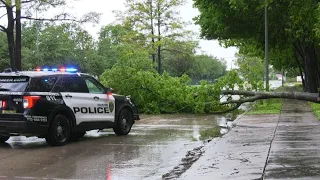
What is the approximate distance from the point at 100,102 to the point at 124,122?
1.33 m

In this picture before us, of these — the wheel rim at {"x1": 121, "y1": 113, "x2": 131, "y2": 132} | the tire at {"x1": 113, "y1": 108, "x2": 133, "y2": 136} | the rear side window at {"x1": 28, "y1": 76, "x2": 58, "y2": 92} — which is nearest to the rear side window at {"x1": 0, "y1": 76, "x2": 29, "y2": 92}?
the rear side window at {"x1": 28, "y1": 76, "x2": 58, "y2": 92}

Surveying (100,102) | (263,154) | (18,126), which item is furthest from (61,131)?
(263,154)

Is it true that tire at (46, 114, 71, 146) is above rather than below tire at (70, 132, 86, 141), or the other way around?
above

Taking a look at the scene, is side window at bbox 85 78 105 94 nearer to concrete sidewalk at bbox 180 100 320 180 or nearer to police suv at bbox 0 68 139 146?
police suv at bbox 0 68 139 146

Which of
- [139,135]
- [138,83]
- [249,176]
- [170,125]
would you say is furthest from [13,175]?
[138,83]

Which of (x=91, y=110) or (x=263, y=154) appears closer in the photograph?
(x=263, y=154)

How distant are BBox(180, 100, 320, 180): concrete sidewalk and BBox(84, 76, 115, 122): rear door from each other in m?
3.21

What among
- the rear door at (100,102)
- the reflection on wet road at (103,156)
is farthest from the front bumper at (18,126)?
the rear door at (100,102)

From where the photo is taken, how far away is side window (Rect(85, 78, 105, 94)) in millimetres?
11751

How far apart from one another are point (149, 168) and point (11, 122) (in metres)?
3.72

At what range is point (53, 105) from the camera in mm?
10203

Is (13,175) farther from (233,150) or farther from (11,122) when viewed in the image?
(233,150)

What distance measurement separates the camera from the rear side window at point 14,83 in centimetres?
1007

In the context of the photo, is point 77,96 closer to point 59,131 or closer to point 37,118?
point 59,131
